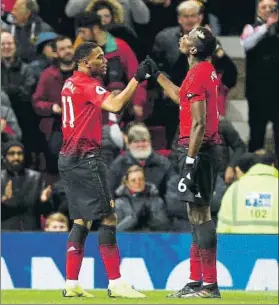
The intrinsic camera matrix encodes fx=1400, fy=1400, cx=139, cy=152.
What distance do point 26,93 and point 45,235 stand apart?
188cm

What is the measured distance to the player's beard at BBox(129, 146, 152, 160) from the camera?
14562 millimetres

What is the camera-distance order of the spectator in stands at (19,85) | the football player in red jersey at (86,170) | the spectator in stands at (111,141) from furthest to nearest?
Result: the spectator in stands at (19,85)
the spectator in stands at (111,141)
the football player in red jersey at (86,170)

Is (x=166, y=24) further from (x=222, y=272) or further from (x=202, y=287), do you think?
(x=202, y=287)

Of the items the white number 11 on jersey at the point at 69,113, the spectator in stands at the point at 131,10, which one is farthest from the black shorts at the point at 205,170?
the spectator in stands at the point at 131,10

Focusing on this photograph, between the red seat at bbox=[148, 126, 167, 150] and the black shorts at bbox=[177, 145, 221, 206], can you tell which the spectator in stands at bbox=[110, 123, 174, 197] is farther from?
the black shorts at bbox=[177, 145, 221, 206]

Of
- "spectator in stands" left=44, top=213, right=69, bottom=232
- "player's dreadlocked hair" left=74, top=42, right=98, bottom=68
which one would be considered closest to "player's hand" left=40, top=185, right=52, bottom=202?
"spectator in stands" left=44, top=213, right=69, bottom=232

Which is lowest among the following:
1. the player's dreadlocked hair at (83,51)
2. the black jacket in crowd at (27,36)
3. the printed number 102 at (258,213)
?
the printed number 102 at (258,213)

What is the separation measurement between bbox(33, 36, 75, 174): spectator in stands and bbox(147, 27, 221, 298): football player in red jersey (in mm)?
4485

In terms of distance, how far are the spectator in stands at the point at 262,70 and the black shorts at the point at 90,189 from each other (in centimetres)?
494

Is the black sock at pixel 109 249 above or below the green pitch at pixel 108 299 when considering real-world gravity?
above

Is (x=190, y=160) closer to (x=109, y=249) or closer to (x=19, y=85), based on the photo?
(x=109, y=249)

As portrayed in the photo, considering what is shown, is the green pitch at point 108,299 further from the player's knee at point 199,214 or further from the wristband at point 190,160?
the wristband at point 190,160

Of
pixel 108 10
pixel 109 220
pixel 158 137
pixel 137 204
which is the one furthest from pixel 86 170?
pixel 108 10

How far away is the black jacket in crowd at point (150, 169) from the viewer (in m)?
14.6
